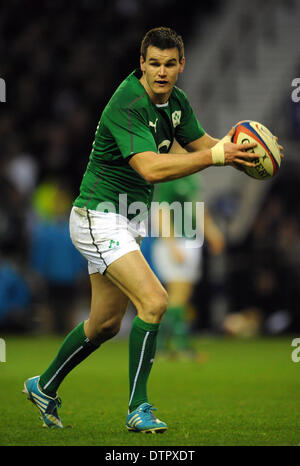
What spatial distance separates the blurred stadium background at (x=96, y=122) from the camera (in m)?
14.5

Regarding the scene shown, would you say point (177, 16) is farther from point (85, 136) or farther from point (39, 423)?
point (39, 423)

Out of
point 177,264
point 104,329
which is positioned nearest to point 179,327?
point 177,264

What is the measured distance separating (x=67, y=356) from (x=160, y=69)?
1.92 m

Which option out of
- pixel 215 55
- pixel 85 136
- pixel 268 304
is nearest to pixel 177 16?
pixel 215 55

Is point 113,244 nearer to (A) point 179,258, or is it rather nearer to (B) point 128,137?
(B) point 128,137

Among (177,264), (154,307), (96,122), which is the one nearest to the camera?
(154,307)

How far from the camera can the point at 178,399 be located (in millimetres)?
7508

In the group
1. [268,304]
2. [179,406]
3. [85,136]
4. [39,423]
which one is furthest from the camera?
[85,136]

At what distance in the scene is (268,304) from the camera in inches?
566

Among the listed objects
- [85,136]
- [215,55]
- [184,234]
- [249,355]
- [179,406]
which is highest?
[215,55]

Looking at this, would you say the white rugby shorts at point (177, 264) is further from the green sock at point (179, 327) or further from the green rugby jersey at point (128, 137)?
the green rugby jersey at point (128, 137)

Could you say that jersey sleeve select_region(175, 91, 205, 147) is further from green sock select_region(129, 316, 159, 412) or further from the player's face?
green sock select_region(129, 316, 159, 412)

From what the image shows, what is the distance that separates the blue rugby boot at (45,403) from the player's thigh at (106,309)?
497 mm
